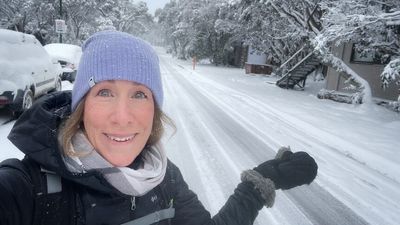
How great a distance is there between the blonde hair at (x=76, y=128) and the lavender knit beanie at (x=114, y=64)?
7cm

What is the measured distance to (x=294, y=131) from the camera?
8.50 meters

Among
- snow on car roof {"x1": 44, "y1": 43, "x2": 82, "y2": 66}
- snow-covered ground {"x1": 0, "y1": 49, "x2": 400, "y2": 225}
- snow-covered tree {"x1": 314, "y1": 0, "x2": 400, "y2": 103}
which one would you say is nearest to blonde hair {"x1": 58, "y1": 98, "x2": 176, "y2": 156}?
snow-covered ground {"x1": 0, "y1": 49, "x2": 400, "y2": 225}

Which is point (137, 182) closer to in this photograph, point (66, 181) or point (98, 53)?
point (66, 181)

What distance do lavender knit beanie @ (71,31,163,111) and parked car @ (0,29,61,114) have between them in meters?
6.59

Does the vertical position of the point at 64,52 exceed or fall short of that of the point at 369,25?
it falls short

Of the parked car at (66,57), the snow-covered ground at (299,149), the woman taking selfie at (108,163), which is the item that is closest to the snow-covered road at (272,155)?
the snow-covered ground at (299,149)

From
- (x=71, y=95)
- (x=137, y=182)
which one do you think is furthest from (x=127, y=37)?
(x=137, y=182)

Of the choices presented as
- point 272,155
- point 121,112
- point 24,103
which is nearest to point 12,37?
point 24,103

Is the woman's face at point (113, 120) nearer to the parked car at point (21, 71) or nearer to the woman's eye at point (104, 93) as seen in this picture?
the woman's eye at point (104, 93)

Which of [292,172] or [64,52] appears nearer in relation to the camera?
[292,172]

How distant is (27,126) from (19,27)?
39.8 m

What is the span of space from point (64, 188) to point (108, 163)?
23 centimetres

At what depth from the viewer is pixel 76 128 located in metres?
1.64

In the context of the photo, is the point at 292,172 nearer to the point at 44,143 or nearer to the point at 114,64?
the point at 114,64
